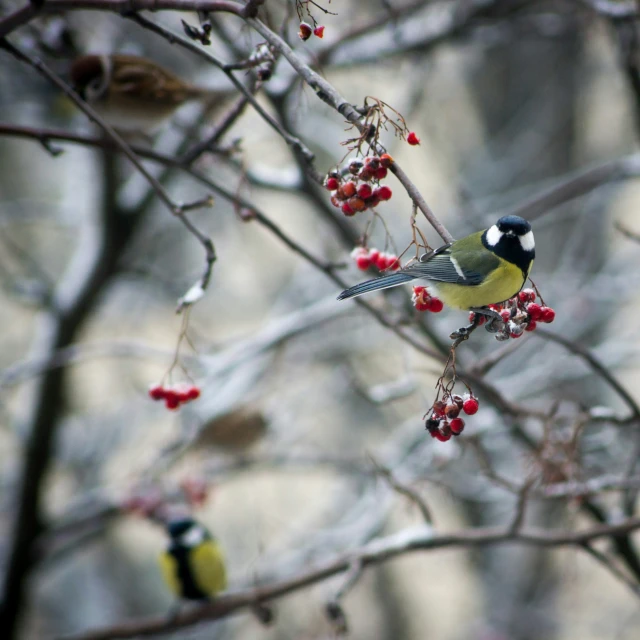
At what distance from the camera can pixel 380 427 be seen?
269 inches

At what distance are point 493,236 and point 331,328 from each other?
3.46 metres

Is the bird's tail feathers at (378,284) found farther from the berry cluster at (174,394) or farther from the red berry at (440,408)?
the berry cluster at (174,394)

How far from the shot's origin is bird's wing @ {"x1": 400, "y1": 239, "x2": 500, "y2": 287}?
1.75 m

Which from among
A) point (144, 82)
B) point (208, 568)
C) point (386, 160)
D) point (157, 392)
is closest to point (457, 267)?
point (386, 160)

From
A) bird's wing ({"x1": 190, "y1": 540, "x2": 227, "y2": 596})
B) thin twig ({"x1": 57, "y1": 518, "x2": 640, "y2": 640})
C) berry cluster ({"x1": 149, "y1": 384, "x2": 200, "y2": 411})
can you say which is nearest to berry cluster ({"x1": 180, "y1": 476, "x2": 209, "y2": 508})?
bird's wing ({"x1": 190, "y1": 540, "x2": 227, "y2": 596})

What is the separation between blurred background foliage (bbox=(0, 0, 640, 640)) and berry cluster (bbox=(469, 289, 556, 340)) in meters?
0.46

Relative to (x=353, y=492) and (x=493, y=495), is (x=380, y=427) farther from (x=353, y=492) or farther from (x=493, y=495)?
(x=493, y=495)

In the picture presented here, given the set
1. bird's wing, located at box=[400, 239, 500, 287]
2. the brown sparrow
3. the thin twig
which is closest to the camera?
bird's wing, located at box=[400, 239, 500, 287]

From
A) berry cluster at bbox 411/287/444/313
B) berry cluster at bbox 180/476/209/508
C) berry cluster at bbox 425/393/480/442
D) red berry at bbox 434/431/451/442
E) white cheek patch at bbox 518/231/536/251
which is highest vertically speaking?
berry cluster at bbox 180/476/209/508

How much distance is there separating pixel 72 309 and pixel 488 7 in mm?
2938

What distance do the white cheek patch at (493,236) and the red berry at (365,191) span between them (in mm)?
589

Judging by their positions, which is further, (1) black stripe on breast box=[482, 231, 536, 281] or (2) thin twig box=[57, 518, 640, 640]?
(2) thin twig box=[57, 518, 640, 640]

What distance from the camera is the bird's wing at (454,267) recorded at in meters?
1.75

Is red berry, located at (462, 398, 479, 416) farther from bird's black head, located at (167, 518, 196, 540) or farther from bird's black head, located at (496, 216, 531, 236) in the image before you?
bird's black head, located at (167, 518, 196, 540)
